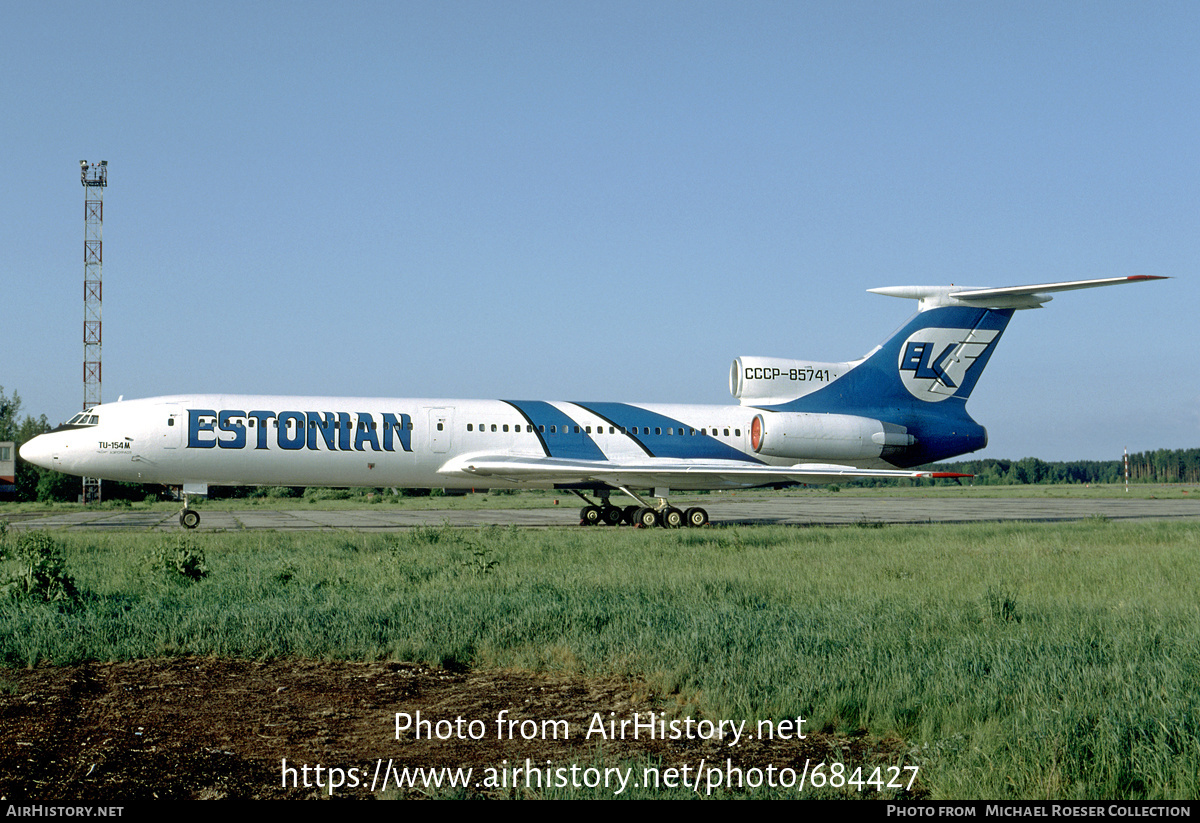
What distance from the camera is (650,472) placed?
955 inches

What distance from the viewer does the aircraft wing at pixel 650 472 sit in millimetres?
24031

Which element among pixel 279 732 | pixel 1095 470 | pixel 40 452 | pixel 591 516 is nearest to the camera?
pixel 279 732

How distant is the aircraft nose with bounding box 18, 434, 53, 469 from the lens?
75.3ft

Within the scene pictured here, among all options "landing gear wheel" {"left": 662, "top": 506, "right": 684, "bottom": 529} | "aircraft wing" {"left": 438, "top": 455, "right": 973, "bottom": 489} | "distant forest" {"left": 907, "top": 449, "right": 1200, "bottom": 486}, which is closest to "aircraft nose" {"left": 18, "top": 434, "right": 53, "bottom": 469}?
"aircraft wing" {"left": 438, "top": 455, "right": 973, "bottom": 489}

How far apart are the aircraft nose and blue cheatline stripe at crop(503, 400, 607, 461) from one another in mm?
11803

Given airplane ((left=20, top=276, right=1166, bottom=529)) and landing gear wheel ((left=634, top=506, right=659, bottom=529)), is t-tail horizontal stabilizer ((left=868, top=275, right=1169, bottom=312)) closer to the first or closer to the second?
airplane ((left=20, top=276, right=1166, bottom=529))

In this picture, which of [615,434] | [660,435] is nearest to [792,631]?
[615,434]

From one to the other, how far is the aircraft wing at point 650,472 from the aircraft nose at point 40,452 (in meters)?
9.82

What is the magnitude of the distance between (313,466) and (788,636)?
18190 mm

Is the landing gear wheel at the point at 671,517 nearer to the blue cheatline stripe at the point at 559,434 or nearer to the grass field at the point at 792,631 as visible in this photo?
the blue cheatline stripe at the point at 559,434

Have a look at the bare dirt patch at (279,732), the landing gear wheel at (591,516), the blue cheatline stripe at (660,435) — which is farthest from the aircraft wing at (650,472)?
the bare dirt patch at (279,732)

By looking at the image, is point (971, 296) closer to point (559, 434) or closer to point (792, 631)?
point (559, 434)

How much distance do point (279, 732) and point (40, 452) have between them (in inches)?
848

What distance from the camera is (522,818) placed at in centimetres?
407
